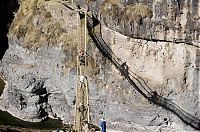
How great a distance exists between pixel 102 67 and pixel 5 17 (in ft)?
36.3

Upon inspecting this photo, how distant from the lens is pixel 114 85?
110ft

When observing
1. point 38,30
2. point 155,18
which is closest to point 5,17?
point 38,30

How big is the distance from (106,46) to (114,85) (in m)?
2.37

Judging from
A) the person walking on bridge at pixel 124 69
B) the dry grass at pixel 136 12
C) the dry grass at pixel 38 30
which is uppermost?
the dry grass at pixel 136 12

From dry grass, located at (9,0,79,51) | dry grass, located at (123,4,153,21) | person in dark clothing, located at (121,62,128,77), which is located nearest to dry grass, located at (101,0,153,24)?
dry grass, located at (123,4,153,21)

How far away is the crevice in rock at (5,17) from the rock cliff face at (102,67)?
1693mm

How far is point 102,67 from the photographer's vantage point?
33.8 m

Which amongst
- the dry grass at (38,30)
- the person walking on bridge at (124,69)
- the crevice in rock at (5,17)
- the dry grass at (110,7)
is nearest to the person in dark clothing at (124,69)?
the person walking on bridge at (124,69)

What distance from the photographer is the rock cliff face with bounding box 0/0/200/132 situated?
104 feet

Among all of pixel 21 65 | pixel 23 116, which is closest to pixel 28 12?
pixel 21 65

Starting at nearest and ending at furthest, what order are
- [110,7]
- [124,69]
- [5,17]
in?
1. [110,7]
2. [124,69]
3. [5,17]

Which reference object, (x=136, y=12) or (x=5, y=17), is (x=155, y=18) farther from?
(x=5, y=17)

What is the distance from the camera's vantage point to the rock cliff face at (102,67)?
3155 cm

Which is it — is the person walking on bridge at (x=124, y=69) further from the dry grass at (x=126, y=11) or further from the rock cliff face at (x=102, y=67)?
the dry grass at (x=126, y=11)
